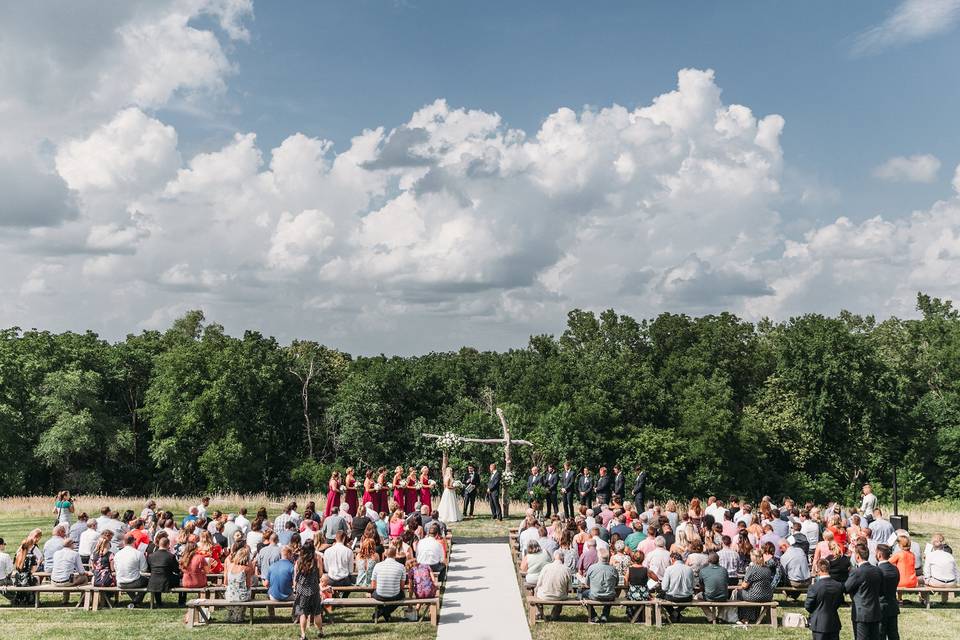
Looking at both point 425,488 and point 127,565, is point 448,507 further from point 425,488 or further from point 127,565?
point 127,565

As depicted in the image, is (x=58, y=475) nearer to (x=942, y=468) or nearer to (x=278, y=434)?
(x=278, y=434)

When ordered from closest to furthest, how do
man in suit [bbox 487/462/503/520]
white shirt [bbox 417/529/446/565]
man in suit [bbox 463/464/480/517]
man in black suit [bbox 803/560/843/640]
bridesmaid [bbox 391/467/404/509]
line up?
→ man in black suit [bbox 803/560/843/640] < white shirt [bbox 417/529/446/565] < bridesmaid [bbox 391/467/404/509] < man in suit [bbox 487/462/503/520] < man in suit [bbox 463/464/480/517]

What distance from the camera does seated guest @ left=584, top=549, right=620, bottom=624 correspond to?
12477 mm

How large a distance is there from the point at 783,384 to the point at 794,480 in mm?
6005

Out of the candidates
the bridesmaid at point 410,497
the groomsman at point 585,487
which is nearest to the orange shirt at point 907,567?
the groomsman at point 585,487

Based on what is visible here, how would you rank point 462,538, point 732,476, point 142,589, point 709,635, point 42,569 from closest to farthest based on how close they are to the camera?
point 709,635, point 142,589, point 42,569, point 462,538, point 732,476

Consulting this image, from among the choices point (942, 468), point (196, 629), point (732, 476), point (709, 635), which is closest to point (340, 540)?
point (196, 629)

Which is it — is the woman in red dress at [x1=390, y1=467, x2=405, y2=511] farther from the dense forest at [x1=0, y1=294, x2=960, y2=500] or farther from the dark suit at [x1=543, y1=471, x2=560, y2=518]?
the dense forest at [x1=0, y1=294, x2=960, y2=500]

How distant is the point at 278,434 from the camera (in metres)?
50.4

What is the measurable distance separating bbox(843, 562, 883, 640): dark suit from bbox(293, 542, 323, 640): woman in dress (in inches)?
289

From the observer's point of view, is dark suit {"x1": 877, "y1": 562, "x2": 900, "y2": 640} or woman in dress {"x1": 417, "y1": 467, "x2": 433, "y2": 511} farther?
woman in dress {"x1": 417, "y1": 467, "x2": 433, "y2": 511}

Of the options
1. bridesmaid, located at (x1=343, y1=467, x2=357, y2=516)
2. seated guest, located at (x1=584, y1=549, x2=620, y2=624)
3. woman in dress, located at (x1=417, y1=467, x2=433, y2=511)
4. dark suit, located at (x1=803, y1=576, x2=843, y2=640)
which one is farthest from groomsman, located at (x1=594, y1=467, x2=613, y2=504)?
dark suit, located at (x1=803, y1=576, x2=843, y2=640)

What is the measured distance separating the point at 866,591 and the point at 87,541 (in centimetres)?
1373

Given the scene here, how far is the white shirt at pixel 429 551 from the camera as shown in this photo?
14.0 metres
